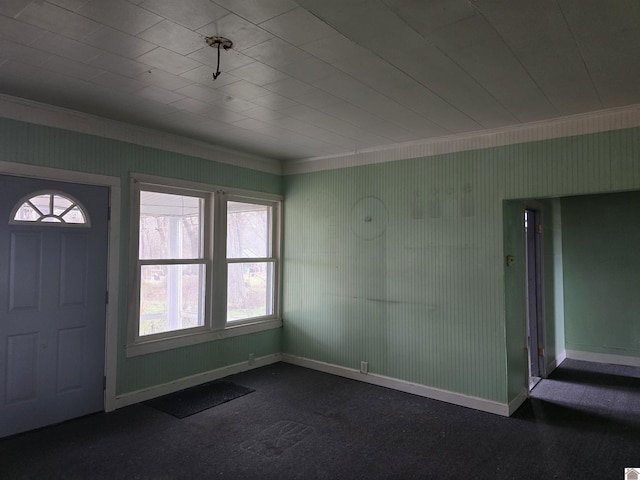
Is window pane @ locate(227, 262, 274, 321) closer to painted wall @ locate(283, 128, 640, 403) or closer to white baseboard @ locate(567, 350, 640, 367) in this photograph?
painted wall @ locate(283, 128, 640, 403)

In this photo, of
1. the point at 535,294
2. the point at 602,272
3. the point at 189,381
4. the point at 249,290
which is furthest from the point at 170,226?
the point at 602,272

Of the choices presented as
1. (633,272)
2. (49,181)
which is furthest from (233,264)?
(633,272)

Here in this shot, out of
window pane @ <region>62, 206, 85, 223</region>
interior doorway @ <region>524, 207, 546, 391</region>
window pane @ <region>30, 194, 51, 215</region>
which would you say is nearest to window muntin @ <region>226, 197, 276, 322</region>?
window pane @ <region>62, 206, 85, 223</region>

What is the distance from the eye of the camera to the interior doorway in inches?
187

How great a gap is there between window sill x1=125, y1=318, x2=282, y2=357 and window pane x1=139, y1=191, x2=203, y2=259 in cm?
83

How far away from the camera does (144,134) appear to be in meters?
3.94

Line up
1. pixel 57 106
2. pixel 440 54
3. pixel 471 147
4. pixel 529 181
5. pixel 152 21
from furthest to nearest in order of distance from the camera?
pixel 471 147 < pixel 529 181 < pixel 57 106 < pixel 440 54 < pixel 152 21

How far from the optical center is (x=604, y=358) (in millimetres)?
5355

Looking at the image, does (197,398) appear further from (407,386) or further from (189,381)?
(407,386)

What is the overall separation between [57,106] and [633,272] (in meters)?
6.50

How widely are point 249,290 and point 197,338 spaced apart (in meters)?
0.90

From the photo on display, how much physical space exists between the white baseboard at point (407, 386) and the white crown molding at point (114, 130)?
245cm

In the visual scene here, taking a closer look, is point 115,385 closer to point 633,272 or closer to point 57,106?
point 57,106

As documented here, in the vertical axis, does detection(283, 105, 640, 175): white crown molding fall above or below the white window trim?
above
